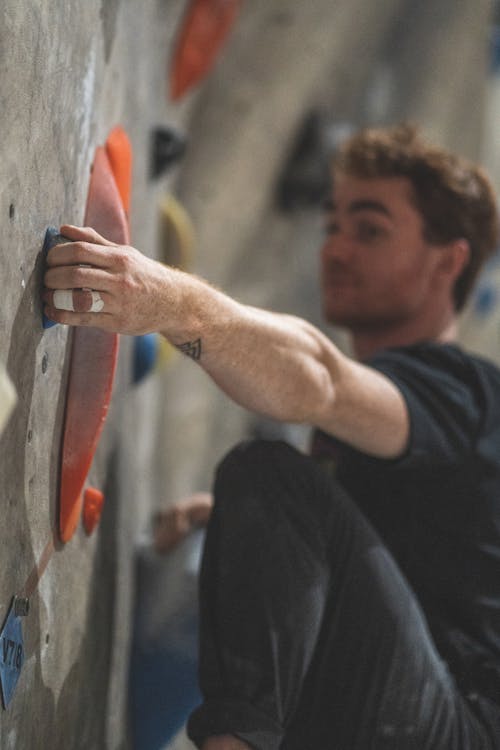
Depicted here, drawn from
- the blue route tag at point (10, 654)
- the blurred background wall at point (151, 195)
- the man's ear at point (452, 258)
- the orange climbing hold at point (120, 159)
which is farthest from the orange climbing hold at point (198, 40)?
the blue route tag at point (10, 654)

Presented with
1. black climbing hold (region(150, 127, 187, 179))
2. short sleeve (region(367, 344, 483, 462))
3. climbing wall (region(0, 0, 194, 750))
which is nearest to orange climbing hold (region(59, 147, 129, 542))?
climbing wall (region(0, 0, 194, 750))

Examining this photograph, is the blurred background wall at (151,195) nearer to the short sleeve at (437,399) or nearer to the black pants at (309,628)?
the black pants at (309,628)

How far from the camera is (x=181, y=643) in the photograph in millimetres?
1634

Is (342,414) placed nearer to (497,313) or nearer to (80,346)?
(80,346)

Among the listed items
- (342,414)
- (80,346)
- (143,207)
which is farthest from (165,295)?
(143,207)

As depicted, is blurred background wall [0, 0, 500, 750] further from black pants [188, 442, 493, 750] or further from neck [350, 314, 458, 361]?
neck [350, 314, 458, 361]

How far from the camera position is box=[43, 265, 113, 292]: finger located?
0.91 meters

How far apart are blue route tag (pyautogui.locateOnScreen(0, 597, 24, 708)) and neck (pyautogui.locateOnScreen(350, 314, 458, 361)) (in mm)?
879

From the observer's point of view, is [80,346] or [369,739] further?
[369,739]

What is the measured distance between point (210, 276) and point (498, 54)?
1128 millimetres

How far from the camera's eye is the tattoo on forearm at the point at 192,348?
1.09 meters

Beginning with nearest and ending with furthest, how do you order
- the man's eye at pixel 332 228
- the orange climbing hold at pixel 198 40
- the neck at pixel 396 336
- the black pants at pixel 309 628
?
the black pants at pixel 309 628 < the neck at pixel 396 336 < the man's eye at pixel 332 228 < the orange climbing hold at pixel 198 40

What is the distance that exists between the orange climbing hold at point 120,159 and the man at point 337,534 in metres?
0.27

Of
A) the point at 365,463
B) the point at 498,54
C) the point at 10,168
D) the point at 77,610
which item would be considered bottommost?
the point at 77,610
